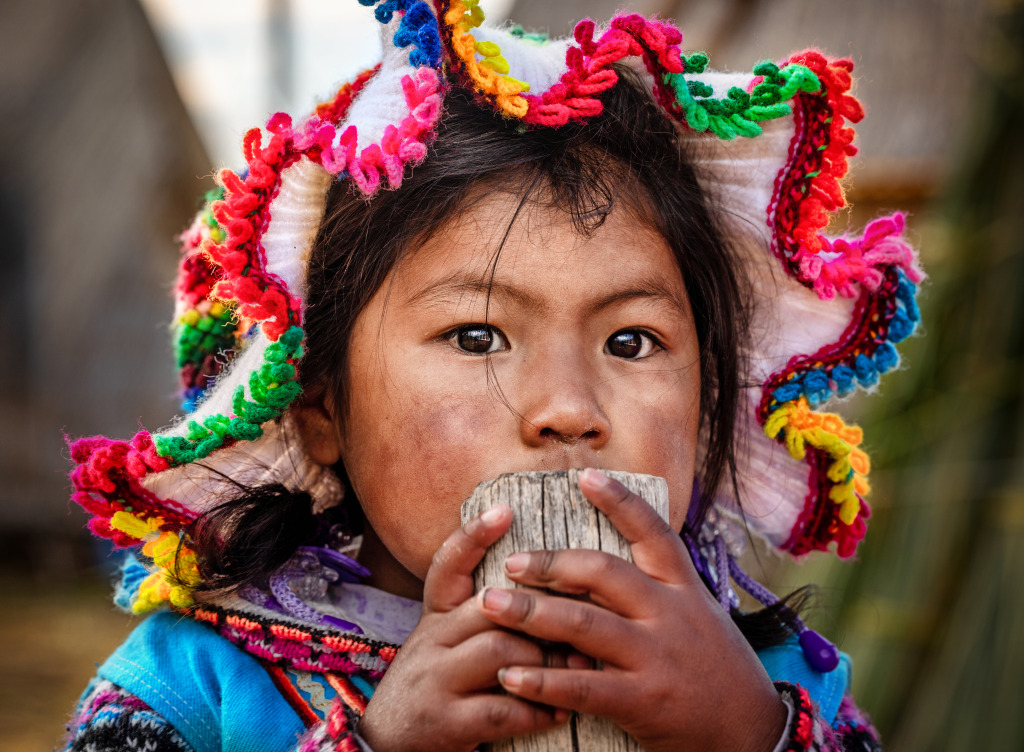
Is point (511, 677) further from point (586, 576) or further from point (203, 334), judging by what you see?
point (203, 334)

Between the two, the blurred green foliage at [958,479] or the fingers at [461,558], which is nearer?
the fingers at [461,558]

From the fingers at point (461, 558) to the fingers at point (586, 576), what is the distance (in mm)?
51

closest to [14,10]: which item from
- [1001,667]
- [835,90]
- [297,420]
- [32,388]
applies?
[32,388]

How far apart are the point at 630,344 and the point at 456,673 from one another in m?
0.73

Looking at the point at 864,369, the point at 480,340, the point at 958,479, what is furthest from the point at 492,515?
the point at 958,479

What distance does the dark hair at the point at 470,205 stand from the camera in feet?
5.50

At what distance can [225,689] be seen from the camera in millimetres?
1604

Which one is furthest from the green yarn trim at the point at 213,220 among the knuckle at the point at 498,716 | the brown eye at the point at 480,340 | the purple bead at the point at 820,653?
the purple bead at the point at 820,653

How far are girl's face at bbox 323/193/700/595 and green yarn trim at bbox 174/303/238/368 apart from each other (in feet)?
1.31

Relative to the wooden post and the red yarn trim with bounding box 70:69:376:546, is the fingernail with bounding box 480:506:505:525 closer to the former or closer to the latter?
the wooden post

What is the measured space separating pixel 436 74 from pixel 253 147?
34cm

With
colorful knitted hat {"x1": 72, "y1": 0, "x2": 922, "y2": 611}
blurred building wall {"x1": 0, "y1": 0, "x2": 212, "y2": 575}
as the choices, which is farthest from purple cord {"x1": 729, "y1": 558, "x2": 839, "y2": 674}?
blurred building wall {"x1": 0, "y1": 0, "x2": 212, "y2": 575}

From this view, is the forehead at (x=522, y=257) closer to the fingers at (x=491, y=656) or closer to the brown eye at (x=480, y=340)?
the brown eye at (x=480, y=340)

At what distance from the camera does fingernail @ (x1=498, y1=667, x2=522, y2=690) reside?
1.16 meters
